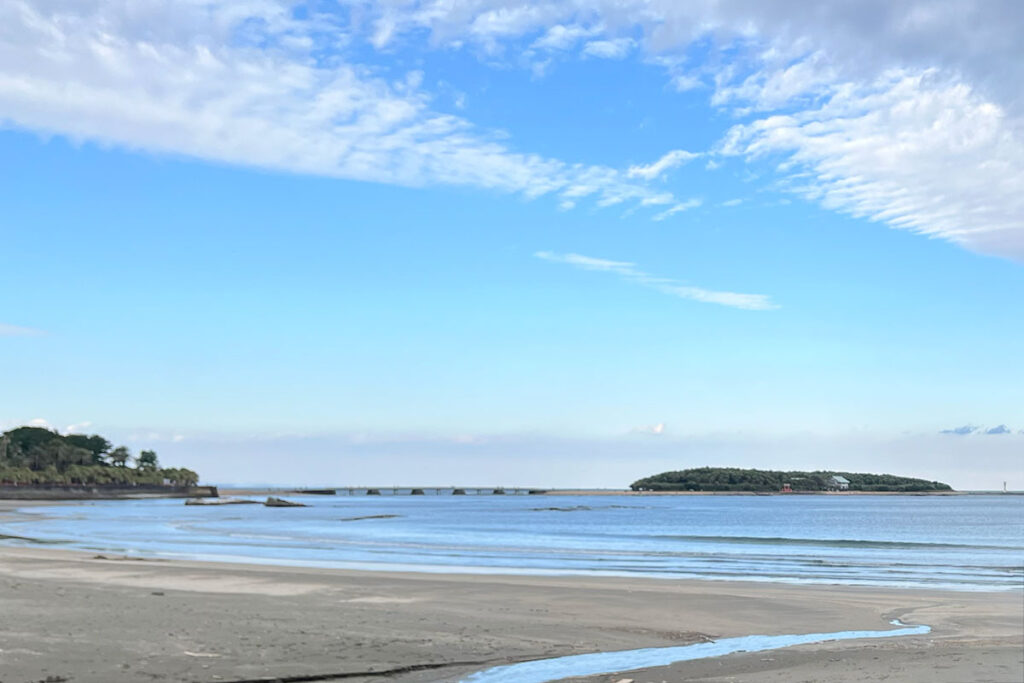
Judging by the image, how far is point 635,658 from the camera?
13.2 m

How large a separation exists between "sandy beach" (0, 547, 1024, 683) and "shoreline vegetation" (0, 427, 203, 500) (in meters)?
137

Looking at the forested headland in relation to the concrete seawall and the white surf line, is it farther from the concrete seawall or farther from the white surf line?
the white surf line

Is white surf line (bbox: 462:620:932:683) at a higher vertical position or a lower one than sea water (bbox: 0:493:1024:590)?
higher

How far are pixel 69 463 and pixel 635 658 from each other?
19067cm

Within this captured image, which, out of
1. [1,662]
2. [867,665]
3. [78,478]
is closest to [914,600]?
[867,665]

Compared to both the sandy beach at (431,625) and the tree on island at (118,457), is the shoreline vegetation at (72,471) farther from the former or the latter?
the sandy beach at (431,625)

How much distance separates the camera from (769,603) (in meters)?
21.0

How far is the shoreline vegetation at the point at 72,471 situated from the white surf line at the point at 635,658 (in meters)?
147

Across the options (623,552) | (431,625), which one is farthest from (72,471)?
(431,625)

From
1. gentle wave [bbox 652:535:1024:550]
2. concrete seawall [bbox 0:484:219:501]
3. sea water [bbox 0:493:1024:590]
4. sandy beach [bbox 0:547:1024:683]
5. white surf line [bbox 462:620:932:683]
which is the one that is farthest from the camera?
concrete seawall [bbox 0:484:219:501]

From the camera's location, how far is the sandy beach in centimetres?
1138

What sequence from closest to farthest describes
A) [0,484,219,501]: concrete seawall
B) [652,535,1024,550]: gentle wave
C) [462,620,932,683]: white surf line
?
[462,620,932,683]: white surf line
[652,535,1024,550]: gentle wave
[0,484,219,501]: concrete seawall

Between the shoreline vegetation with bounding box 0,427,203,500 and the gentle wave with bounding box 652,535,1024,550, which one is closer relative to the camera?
the gentle wave with bounding box 652,535,1024,550

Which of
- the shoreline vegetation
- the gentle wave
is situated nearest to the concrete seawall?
the shoreline vegetation
